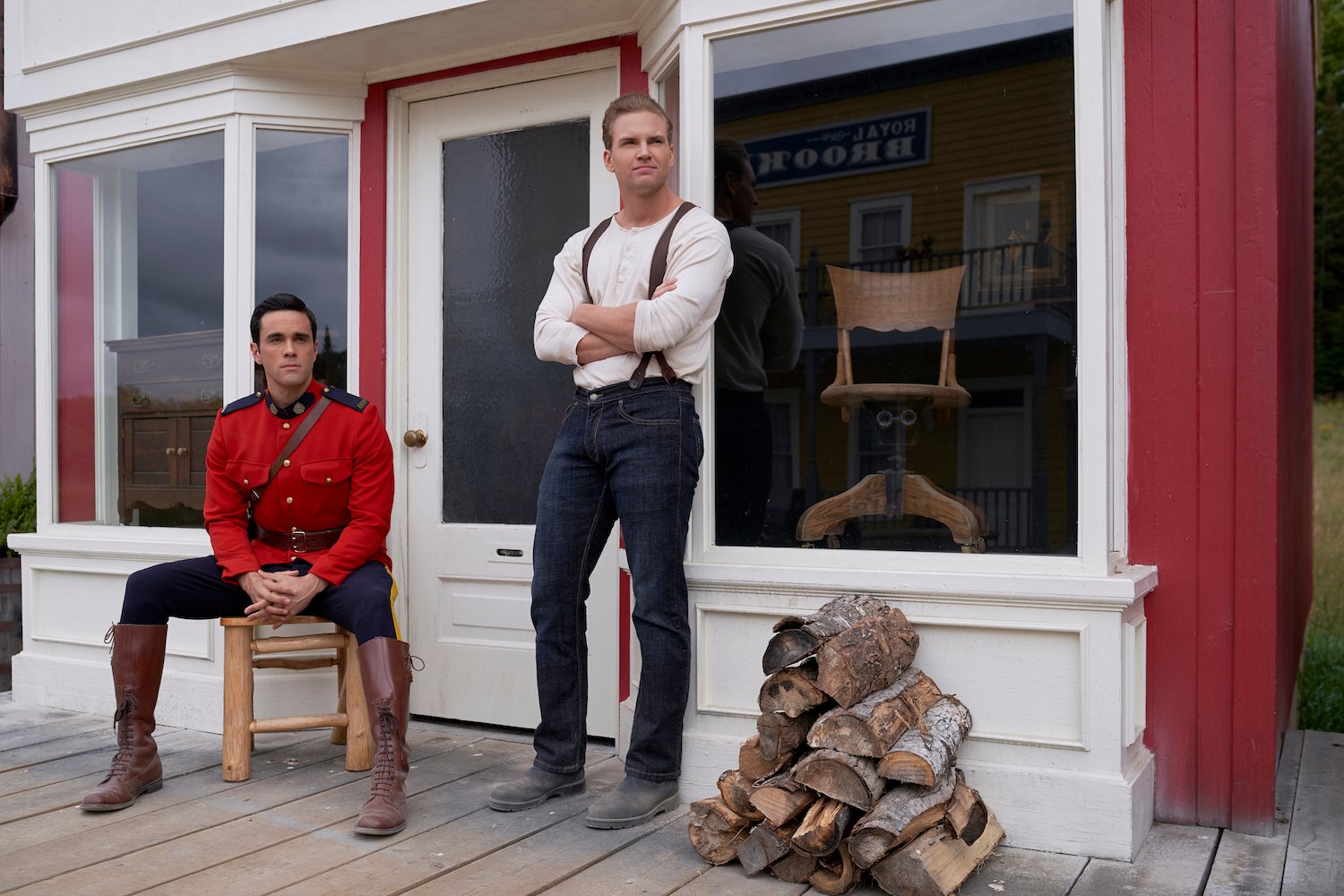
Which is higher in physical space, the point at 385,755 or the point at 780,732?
the point at 780,732

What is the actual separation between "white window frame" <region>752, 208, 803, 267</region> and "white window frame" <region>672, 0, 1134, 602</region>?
18.2 inches

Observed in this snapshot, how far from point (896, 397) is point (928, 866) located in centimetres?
133

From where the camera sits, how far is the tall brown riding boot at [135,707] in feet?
11.0

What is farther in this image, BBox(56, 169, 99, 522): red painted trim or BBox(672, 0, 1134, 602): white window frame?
BBox(56, 169, 99, 522): red painted trim

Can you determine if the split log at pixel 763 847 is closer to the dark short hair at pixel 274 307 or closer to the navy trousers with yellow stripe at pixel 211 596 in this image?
the navy trousers with yellow stripe at pixel 211 596

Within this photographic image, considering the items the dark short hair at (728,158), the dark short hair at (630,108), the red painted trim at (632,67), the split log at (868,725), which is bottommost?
the split log at (868,725)

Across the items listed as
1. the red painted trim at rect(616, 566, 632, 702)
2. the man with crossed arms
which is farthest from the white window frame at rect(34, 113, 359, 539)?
the man with crossed arms

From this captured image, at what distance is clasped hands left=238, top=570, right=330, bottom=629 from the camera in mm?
3477

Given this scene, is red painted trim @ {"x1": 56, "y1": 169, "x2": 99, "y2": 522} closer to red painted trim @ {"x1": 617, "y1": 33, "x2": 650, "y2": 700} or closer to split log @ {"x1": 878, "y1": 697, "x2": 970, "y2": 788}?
red painted trim @ {"x1": 617, "y1": 33, "x2": 650, "y2": 700}

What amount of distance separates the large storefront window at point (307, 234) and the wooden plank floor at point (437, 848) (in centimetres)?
168

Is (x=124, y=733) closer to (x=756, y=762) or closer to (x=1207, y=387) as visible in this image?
(x=756, y=762)

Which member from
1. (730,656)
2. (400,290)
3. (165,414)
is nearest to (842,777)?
(730,656)

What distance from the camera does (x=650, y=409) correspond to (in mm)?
3180

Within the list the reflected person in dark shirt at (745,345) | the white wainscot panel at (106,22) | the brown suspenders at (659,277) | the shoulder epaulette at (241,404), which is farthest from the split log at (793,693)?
the white wainscot panel at (106,22)
